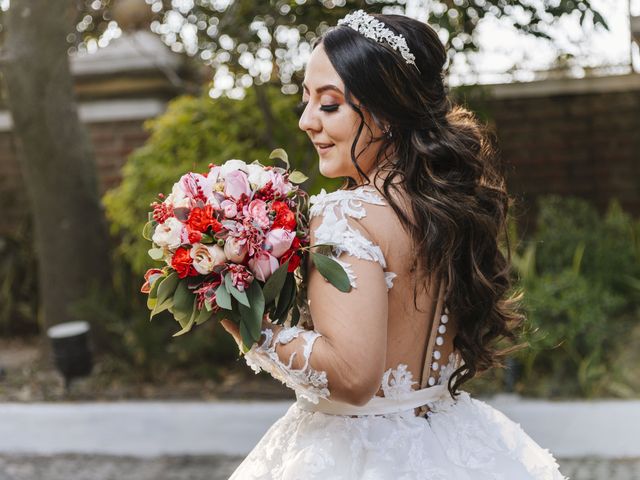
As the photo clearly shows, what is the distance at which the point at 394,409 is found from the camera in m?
1.90

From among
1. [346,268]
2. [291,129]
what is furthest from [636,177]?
[346,268]

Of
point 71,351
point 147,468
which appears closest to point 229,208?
point 147,468

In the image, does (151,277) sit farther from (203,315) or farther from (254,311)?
(254,311)

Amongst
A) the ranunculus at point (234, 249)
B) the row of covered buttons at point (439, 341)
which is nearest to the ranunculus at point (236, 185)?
the ranunculus at point (234, 249)

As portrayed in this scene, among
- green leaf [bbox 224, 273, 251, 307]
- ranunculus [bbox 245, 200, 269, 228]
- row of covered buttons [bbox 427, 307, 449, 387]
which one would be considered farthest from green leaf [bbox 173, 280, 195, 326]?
row of covered buttons [bbox 427, 307, 449, 387]

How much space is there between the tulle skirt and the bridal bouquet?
1.01ft

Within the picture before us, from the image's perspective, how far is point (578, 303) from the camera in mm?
5234

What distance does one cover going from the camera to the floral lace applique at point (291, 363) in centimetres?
166

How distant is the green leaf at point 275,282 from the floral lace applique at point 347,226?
96mm

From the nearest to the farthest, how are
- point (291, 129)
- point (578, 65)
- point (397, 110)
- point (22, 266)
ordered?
point (397, 110) → point (291, 129) → point (578, 65) → point (22, 266)

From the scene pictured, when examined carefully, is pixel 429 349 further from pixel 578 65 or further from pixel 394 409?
pixel 578 65

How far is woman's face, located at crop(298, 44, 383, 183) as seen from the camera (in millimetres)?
1808

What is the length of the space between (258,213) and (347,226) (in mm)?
191

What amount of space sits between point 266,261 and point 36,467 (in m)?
3.95
